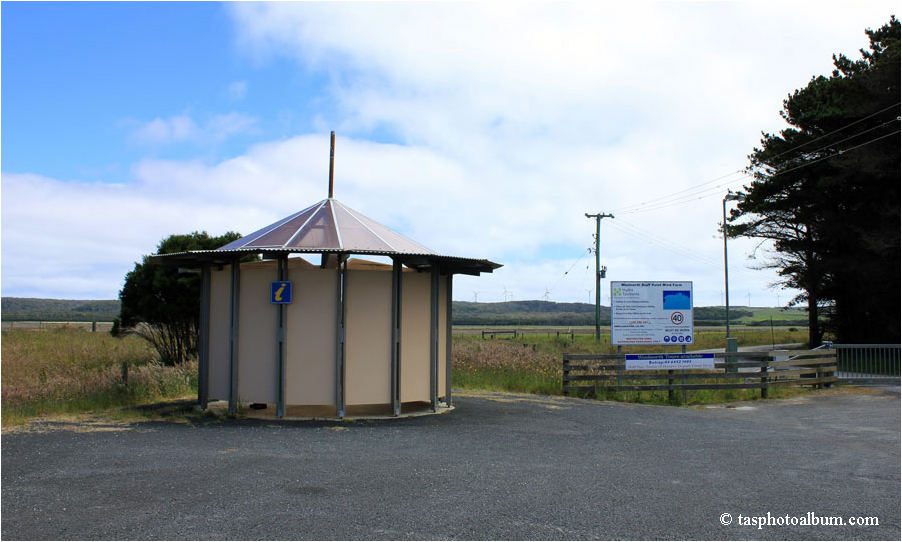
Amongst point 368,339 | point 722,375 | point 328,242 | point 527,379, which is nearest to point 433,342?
point 368,339

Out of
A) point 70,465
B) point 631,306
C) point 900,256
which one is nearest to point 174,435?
point 70,465

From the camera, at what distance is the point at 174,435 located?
31.0 ft

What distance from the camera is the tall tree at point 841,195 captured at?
92.2 ft

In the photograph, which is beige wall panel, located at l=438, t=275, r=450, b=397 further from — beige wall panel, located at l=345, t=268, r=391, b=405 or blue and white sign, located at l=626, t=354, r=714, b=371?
blue and white sign, located at l=626, t=354, r=714, b=371

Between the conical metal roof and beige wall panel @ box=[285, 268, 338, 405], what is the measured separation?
63 centimetres

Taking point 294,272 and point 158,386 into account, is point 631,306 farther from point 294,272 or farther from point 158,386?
point 158,386

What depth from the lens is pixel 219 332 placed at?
40.1 ft

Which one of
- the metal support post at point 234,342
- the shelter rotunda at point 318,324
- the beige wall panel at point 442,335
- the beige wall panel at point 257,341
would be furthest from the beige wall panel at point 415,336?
the metal support post at point 234,342

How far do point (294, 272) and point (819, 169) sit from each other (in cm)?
2978

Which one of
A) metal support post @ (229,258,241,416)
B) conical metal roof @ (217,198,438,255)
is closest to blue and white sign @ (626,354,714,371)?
conical metal roof @ (217,198,438,255)

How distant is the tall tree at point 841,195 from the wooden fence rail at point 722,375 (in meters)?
11.3

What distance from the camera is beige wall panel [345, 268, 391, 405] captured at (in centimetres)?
1162

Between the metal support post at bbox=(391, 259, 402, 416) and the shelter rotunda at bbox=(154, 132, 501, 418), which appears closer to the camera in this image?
the shelter rotunda at bbox=(154, 132, 501, 418)

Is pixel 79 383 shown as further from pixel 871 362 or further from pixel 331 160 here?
pixel 871 362
